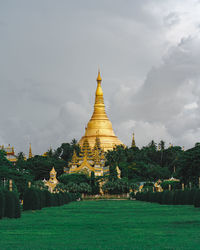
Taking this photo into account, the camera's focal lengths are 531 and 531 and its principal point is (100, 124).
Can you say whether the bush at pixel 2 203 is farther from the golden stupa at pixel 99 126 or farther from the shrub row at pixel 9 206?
the golden stupa at pixel 99 126

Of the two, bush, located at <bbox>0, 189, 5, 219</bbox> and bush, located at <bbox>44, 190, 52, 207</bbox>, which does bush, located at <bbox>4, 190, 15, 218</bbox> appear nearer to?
bush, located at <bbox>0, 189, 5, 219</bbox>

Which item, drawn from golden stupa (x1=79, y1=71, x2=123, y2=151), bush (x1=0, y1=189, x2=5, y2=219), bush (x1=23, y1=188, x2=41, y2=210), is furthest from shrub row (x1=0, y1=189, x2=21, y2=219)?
golden stupa (x1=79, y1=71, x2=123, y2=151)

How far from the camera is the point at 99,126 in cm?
13388

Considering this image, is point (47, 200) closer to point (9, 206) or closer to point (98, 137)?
point (9, 206)

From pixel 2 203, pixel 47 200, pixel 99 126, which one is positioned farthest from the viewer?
pixel 99 126

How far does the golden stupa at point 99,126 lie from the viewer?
5221 inches

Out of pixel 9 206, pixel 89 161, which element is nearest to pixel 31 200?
pixel 9 206

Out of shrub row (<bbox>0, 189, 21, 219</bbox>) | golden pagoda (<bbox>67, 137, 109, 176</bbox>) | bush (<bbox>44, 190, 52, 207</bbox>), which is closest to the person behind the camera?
shrub row (<bbox>0, 189, 21, 219</bbox>)

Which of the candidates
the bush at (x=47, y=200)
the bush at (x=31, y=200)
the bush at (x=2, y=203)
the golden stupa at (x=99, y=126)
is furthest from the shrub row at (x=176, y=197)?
the golden stupa at (x=99, y=126)

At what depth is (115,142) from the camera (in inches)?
5251

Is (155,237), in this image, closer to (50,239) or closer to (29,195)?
(50,239)

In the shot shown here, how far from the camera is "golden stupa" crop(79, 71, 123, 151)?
13262 cm

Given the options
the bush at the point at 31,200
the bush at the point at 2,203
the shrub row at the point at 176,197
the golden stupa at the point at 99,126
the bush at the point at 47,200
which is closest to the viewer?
the bush at the point at 2,203

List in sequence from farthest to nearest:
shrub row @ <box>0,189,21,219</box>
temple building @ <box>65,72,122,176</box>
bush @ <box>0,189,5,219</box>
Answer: temple building @ <box>65,72,122,176</box>, shrub row @ <box>0,189,21,219</box>, bush @ <box>0,189,5,219</box>
